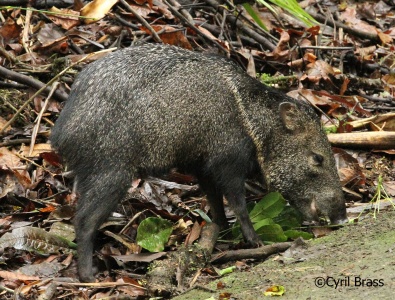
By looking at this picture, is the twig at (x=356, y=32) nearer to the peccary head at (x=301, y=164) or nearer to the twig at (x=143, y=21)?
the twig at (x=143, y=21)

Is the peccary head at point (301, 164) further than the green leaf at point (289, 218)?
No

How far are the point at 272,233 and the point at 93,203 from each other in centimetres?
133

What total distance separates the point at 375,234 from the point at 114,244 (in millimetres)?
1814

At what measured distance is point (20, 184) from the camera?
5969 mm

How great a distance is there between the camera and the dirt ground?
4168 millimetres

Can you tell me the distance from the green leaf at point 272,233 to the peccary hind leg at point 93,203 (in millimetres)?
1136

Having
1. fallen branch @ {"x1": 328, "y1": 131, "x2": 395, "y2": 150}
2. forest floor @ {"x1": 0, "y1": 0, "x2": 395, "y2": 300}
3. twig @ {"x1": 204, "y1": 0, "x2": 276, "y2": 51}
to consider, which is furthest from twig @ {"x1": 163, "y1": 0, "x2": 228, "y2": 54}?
fallen branch @ {"x1": 328, "y1": 131, "x2": 395, "y2": 150}

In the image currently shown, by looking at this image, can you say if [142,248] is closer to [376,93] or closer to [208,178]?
[208,178]

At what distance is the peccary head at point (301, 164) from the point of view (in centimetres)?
570

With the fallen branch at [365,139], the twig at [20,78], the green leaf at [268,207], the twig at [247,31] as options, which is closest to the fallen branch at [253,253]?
the green leaf at [268,207]

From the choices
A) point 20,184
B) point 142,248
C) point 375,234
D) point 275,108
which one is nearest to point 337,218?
point 375,234

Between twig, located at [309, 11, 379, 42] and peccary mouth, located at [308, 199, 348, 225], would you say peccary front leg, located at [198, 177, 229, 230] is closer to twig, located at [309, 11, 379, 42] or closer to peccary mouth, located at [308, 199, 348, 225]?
peccary mouth, located at [308, 199, 348, 225]

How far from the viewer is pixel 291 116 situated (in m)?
5.71

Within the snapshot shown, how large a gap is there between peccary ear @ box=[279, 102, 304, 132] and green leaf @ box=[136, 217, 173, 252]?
3.74ft
